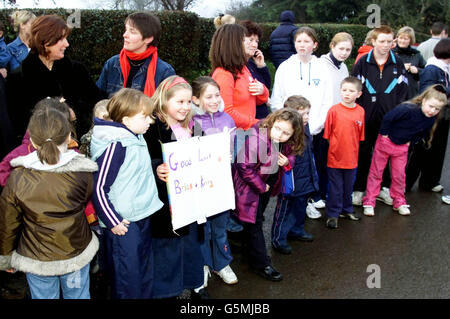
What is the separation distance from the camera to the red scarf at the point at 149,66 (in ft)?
11.7

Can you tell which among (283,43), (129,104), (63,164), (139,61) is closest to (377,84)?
(283,43)

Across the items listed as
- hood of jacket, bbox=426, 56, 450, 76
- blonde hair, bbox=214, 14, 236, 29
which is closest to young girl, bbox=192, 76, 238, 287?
blonde hair, bbox=214, 14, 236, 29

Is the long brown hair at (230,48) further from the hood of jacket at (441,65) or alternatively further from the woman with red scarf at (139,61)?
the hood of jacket at (441,65)

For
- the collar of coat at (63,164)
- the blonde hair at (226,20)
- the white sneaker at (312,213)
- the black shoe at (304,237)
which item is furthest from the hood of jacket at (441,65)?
the collar of coat at (63,164)

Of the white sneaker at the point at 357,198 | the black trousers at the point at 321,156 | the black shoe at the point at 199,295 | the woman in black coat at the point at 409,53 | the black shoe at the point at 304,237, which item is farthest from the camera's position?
the woman in black coat at the point at 409,53

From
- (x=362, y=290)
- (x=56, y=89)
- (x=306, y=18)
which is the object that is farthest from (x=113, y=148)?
(x=306, y=18)

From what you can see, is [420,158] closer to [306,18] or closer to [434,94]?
[434,94]

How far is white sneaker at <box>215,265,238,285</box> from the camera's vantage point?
3.52 meters

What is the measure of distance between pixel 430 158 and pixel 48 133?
202 inches

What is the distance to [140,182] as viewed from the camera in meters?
2.73

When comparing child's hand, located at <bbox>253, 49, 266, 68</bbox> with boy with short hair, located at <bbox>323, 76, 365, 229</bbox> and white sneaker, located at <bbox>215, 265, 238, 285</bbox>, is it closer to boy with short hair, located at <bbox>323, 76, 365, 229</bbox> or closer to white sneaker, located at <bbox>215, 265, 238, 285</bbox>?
boy with short hair, located at <bbox>323, 76, 365, 229</bbox>

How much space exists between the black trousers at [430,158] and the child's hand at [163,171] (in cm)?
412

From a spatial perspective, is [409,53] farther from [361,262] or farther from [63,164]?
[63,164]

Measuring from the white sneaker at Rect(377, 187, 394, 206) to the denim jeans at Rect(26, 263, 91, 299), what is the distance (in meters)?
4.04
